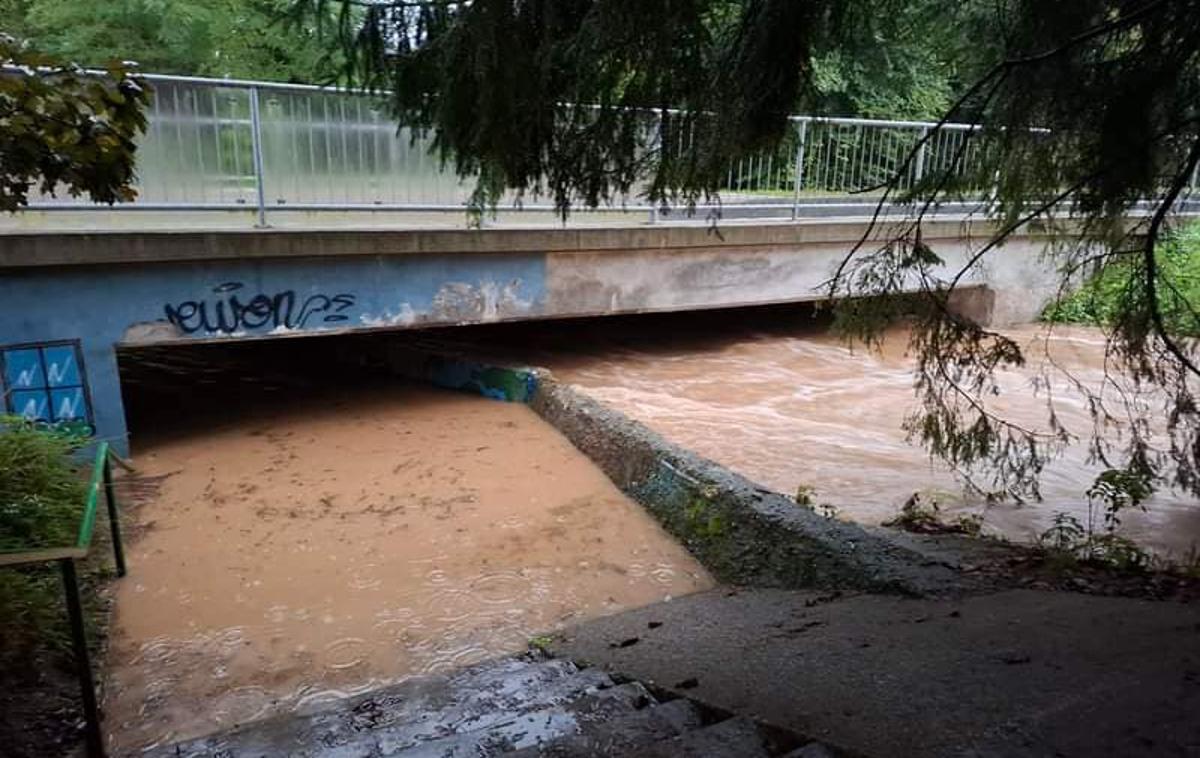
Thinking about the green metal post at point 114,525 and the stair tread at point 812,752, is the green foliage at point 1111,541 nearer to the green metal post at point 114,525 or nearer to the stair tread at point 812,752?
the stair tread at point 812,752

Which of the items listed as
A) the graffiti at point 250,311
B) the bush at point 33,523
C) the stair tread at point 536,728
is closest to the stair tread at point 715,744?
the stair tread at point 536,728

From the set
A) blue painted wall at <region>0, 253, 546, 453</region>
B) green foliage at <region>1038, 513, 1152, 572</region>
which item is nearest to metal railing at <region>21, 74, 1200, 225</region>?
blue painted wall at <region>0, 253, 546, 453</region>

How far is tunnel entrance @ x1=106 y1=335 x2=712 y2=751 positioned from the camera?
4.14m

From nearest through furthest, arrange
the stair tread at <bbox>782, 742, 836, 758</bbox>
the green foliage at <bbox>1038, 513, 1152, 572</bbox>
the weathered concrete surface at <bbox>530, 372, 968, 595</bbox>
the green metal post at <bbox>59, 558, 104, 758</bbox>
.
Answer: the stair tread at <bbox>782, 742, 836, 758</bbox> → the green metal post at <bbox>59, 558, 104, 758</bbox> → the weathered concrete surface at <bbox>530, 372, 968, 595</bbox> → the green foliage at <bbox>1038, 513, 1152, 572</bbox>

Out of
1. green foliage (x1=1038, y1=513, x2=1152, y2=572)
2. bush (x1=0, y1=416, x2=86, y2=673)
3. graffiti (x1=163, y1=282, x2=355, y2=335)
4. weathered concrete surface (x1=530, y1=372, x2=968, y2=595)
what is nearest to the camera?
bush (x1=0, y1=416, x2=86, y2=673)

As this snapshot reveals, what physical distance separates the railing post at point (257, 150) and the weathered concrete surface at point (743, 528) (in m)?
3.54

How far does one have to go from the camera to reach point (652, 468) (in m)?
6.30

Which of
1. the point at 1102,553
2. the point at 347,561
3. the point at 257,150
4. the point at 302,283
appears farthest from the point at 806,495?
the point at 257,150

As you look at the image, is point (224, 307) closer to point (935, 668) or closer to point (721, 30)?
point (721, 30)

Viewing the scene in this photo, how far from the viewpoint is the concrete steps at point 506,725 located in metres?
2.57

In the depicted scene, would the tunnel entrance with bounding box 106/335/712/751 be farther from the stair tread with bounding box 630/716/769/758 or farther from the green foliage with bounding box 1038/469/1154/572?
the green foliage with bounding box 1038/469/1154/572

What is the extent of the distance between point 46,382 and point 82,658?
15.6 feet

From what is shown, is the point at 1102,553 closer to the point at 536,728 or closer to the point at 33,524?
the point at 536,728

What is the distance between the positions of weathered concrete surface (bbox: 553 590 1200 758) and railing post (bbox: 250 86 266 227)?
5.00 metres
